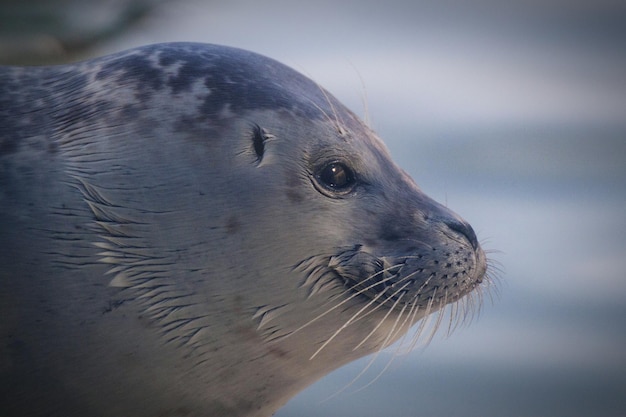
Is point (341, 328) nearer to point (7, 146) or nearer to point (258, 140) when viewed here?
point (258, 140)

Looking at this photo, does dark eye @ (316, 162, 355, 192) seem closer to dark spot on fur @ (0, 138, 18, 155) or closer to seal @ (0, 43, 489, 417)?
seal @ (0, 43, 489, 417)

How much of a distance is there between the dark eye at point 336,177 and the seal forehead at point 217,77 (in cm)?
9

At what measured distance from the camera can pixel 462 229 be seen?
1234 mm

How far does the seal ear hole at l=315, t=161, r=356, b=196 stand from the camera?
1.14 meters

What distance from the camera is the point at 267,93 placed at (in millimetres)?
1157

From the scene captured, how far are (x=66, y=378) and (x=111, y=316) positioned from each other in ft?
0.36

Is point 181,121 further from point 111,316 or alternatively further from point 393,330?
point 393,330

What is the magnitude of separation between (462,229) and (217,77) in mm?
473

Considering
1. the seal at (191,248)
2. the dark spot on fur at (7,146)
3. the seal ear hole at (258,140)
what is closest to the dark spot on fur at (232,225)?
the seal at (191,248)

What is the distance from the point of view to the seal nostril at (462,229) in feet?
4.02

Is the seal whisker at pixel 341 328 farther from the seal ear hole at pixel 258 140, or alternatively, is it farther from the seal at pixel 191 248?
the seal ear hole at pixel 258 140

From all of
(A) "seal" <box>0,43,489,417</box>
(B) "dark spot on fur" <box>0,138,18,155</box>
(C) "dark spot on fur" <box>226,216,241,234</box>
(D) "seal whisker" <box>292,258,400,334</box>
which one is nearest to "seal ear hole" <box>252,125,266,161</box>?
(A) "seal" <box>0,43,489,417</box>

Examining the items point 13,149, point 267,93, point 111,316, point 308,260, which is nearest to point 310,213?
point 308,260

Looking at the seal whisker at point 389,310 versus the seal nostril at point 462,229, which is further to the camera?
the seal nostril at point 462,229
